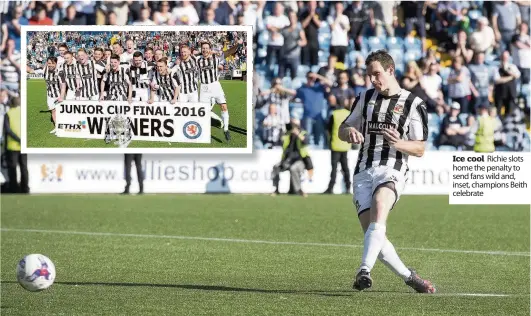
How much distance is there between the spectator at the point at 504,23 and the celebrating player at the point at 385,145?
70.6 ft

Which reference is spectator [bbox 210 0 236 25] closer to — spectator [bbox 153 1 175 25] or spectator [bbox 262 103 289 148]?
spectator [bbox 153 1 175 25]

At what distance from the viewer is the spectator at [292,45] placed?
29031 millimetres

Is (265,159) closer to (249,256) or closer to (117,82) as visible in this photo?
(249,256)

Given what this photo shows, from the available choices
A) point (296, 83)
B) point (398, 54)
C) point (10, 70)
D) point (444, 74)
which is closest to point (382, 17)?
point (398, 54)

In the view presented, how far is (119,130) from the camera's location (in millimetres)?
12250

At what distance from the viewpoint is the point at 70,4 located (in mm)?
27406

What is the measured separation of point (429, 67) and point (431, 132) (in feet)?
5.43

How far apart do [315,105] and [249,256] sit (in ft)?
50.0

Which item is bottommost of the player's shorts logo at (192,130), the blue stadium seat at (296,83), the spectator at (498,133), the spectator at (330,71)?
the spectator at (498,133)

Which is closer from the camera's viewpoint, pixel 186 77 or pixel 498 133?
pixel 186 77

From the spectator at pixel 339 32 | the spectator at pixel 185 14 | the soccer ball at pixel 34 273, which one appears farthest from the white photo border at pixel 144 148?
the spectator at pixel 339 32

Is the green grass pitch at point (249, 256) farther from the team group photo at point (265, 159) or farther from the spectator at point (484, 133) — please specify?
the spectator at point (484, 133)

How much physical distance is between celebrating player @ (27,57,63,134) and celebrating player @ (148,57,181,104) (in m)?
1.00

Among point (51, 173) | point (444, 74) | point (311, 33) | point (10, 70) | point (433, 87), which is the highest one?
point (311, 33)
